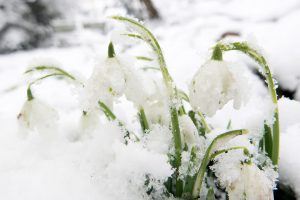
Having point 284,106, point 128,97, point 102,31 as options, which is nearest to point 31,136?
point 128,97

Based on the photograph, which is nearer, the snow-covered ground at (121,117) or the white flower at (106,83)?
the white flower at (106,83)

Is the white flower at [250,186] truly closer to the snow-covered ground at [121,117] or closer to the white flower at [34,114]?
the snow-covered ground at [121,117]

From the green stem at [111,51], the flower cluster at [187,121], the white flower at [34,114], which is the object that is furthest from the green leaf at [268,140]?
the white flower at [34,114]

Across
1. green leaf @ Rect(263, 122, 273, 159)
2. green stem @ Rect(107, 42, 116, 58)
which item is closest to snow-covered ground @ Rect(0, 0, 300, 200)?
green leaf @ Rect(263, 122, 273, 159)

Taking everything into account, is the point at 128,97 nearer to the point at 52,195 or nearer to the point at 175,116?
the point at 175,116

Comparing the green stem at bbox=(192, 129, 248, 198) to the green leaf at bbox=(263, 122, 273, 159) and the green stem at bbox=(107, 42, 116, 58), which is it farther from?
the green stem at bbox=(107, 42, 116, 58)
